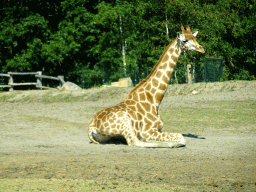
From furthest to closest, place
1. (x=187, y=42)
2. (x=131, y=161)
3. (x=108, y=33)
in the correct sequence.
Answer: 1. (x=108, y=33)
2. (x=187, y=42)
3. (x=131, y=161)

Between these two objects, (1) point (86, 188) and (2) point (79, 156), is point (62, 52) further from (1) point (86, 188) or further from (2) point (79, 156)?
(1) point (86, 188)

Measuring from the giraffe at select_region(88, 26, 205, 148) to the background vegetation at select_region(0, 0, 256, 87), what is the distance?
19.8 metres

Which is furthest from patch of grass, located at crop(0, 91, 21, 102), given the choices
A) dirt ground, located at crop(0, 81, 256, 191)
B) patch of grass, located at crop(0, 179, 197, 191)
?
patch of grass, located at crop(0, 179, 197, 191)

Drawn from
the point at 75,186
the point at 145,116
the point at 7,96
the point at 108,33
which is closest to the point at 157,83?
the point at 145,116

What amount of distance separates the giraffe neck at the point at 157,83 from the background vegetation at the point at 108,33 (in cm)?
1972

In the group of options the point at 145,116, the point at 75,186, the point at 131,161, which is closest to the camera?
the point at 75,186

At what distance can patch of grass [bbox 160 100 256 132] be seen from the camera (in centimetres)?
1065

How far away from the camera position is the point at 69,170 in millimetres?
5211

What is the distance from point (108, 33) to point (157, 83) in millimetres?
24632

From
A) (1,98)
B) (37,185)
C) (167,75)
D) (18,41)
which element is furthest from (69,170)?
(18,41)

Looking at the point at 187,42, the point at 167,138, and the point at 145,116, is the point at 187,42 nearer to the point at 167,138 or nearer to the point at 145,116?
the point at 145,116

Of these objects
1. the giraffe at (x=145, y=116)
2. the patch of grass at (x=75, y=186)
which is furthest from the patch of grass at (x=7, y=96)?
the patch of grass at (x=75, y=186)

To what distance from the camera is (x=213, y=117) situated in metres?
12.5

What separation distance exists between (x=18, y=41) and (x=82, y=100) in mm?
14329
